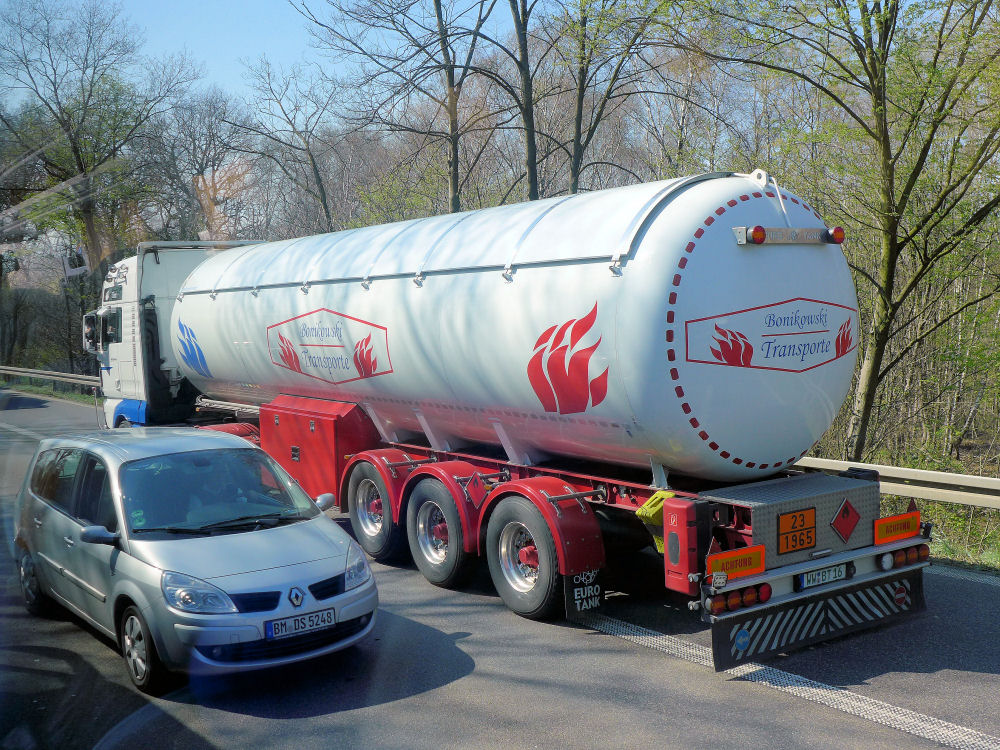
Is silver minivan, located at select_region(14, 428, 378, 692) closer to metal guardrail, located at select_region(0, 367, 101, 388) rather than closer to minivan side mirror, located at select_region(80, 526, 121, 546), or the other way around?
minivan side mirror, located at select_region(80, 526, 121, 546)

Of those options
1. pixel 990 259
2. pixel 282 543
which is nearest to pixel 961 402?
pixel 990 259

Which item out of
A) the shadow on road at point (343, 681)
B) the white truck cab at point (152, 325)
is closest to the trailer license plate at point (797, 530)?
the shadow on road at point (343, 681)

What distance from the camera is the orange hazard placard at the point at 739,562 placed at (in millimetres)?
5371

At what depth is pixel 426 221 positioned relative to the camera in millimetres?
8906

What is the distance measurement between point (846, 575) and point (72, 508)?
5.60 meters

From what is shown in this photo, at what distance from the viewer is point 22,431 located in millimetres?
18812

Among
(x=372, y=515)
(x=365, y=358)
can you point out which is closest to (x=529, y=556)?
(x=372, y=515)

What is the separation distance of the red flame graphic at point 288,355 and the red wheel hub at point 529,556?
4188 millimetres

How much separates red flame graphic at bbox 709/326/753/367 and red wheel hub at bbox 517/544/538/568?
2.20 meters

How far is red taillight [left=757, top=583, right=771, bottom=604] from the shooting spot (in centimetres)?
559

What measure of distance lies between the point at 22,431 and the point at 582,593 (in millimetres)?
16520

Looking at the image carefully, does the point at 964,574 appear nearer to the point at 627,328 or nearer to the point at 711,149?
the point at 627,328

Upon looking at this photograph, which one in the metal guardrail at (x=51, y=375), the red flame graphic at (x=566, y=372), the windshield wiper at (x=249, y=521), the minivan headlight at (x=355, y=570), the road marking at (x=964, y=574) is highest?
the red flame graphic at (x=566, y=372)

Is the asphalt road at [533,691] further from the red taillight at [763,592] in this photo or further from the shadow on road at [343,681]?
the red taillight at [763,592]
